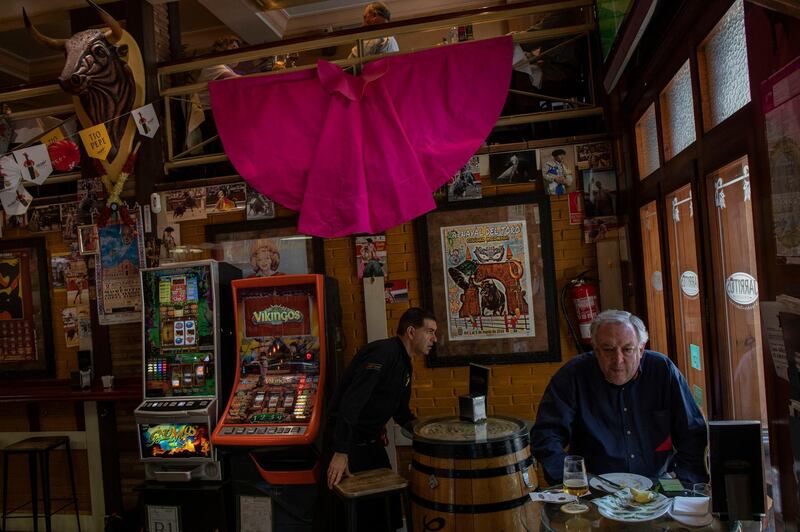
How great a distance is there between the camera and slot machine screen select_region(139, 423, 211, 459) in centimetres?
401

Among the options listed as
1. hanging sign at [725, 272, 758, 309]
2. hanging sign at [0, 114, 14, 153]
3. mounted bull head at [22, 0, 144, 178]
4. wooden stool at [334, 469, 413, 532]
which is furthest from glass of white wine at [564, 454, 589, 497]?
hanging sign at [0, 114, 14, 153]

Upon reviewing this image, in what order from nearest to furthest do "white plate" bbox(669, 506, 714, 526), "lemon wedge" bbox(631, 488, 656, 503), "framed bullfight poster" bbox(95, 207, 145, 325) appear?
1. "white plate" bbox(669, 506, 714, 526)
2. "lemon wedge" bbox(631, 488, 656, 503)
3. "framed bullfight poster" bbox(95, 207, 145, 325)

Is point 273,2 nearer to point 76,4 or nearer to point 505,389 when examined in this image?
point 76,4

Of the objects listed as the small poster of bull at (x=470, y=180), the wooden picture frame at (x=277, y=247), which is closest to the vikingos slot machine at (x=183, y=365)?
the wooden picture frame at (x=277, y=247)

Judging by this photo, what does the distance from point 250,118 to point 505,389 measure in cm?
270

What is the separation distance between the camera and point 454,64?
434 cm

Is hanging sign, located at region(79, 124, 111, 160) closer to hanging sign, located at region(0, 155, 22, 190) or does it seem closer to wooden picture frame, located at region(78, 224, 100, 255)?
hanging sign, located at region(0, 155, 22, 190)

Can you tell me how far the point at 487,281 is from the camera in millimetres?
4477

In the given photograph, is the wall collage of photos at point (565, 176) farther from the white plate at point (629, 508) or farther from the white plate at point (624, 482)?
the white plate at point (629, 508)

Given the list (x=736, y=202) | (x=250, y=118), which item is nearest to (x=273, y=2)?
(x=250, y=118)

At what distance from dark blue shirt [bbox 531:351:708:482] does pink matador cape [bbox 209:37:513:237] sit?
1.87 meters

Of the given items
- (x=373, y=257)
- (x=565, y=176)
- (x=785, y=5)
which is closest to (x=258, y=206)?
(x=373, y=257)

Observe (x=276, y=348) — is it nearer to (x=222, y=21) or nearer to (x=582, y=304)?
(x=582, y=304)

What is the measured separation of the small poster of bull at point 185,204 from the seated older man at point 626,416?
3.27m
